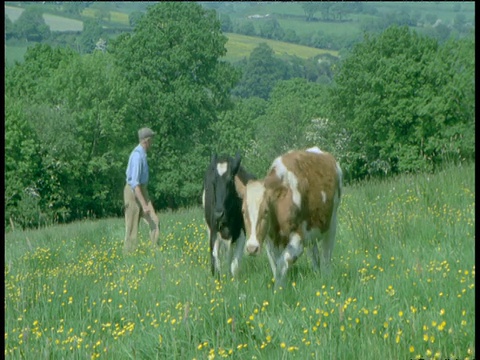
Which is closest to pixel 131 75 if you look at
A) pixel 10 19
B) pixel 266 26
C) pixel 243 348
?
pixel 243 348

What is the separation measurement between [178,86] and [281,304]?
49299 mm

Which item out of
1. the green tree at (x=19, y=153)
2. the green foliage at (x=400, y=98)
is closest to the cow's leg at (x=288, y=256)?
the green tree at (x=19, y=153)

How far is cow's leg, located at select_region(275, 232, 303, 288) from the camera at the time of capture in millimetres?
8367

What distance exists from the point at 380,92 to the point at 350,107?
3.63 meters

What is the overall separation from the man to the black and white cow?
8.14ft

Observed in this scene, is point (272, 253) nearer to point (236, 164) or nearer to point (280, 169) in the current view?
point (280, 169)

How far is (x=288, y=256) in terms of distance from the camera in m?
8.49

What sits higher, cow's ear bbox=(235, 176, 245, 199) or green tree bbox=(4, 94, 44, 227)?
cow's ear bbox=(235, 176, 245, 199)

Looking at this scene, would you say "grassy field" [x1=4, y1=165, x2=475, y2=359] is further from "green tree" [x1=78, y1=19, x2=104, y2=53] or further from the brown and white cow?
"green tree" [x1=78, y1=19, x2=104, y2=53]

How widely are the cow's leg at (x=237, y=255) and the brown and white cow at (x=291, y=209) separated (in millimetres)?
828

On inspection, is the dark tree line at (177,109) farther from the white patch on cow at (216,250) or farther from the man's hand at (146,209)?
the white patch on cow at (216,250)

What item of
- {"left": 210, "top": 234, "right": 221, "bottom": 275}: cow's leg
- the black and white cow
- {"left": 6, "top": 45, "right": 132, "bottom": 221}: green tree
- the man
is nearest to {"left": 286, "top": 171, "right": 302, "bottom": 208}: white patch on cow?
the black and white cow

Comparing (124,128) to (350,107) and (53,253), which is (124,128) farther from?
(53,253)

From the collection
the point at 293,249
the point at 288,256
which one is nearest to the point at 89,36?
the point at 293,249
